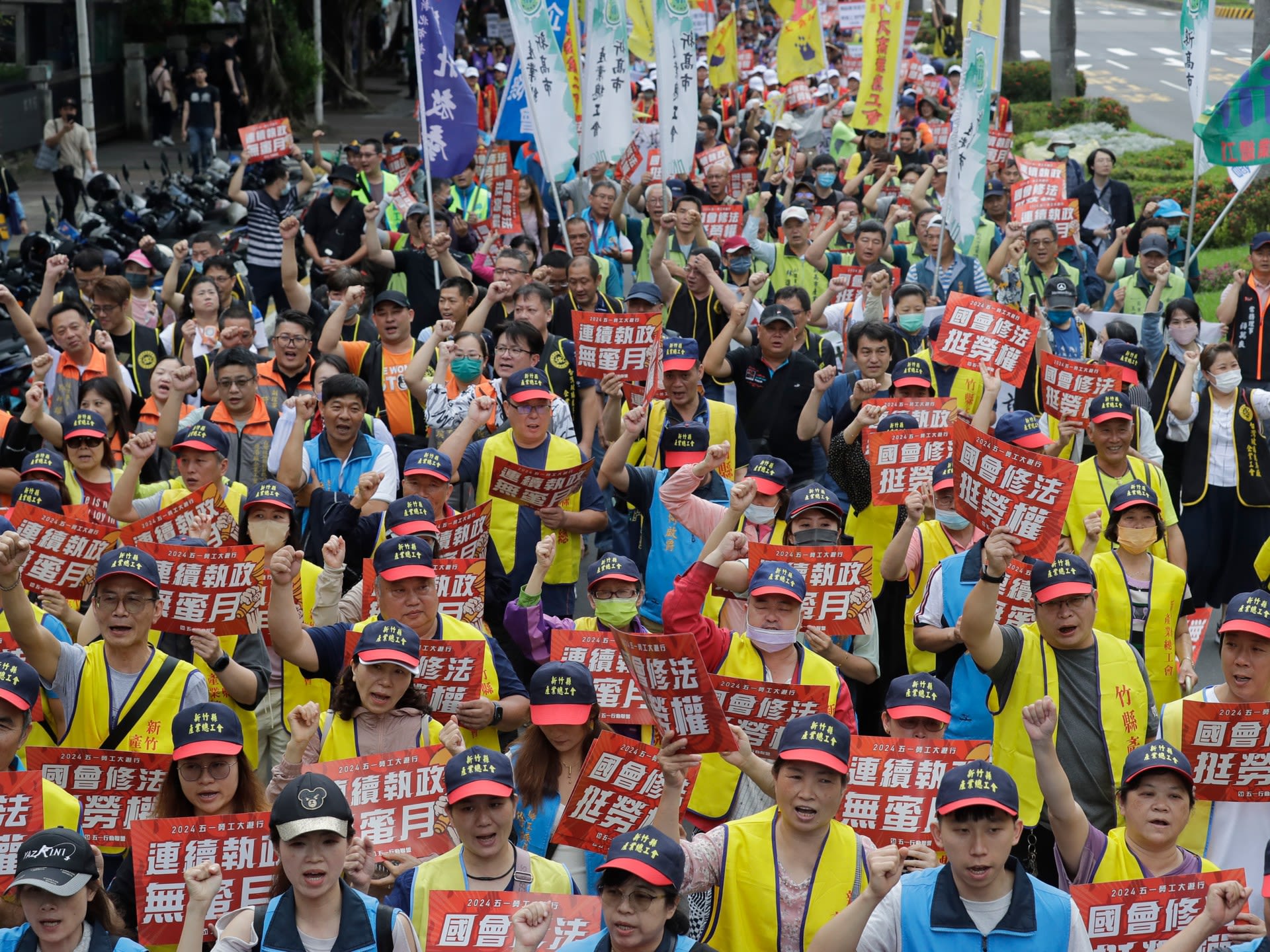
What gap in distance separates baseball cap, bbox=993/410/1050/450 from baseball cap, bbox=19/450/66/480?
444 centimetres

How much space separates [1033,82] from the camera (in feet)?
129

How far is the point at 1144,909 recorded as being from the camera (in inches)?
187

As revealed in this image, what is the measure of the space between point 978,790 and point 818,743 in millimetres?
542

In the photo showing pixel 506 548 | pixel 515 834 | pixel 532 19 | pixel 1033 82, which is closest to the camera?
pixel 515 834

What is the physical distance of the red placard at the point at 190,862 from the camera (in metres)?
4.89

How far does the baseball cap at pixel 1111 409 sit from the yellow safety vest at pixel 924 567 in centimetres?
108

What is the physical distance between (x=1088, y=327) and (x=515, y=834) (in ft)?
24.5

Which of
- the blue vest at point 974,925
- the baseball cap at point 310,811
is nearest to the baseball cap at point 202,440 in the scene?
the baseball cap at point 310,811

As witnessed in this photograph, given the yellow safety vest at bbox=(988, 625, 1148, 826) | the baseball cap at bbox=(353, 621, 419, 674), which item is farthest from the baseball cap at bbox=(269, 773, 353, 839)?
the yellow safety vest at bbox=(988, 625, 1148, 826)

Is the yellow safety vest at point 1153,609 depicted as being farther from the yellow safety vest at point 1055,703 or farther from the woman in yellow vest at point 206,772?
the woman in yellow vest at point 206,772

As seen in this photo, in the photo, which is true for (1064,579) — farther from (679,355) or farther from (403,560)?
(679,355)

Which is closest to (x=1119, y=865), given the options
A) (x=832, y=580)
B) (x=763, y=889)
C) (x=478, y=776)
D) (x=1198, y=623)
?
(x=763, y=889)

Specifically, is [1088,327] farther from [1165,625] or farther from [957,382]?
[1165,625]

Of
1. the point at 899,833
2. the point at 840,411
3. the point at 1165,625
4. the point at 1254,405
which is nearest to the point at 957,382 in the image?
the point at 840,411
